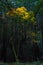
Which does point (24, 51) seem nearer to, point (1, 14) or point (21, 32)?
point (21, 32)

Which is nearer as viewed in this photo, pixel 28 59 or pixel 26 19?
pixel 26 19

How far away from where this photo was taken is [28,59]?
554 inches

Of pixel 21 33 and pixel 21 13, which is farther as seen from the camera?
pixel 21 33

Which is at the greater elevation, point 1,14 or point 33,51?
point 1,14

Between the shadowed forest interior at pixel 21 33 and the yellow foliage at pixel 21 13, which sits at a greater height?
the yellow foliage at pixel 21 13

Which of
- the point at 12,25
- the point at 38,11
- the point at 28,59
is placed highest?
the point at 38,11

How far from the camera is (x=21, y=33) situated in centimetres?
1321

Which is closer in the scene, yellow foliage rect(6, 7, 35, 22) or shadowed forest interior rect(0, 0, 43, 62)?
yellow foliage rect(6, 7, 35, 22)

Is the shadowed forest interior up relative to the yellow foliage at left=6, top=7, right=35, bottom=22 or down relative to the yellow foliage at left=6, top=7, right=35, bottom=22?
down

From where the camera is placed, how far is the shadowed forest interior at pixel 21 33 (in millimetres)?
12961

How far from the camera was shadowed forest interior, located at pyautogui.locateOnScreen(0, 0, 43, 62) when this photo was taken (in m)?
13.0

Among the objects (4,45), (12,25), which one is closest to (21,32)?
(12,25)

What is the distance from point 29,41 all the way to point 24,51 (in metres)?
0.76

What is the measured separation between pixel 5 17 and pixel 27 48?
7.56 ft
